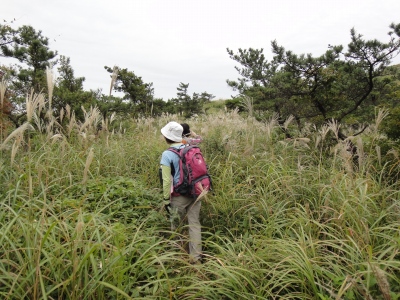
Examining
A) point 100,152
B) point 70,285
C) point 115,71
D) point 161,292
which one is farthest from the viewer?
point 100,152

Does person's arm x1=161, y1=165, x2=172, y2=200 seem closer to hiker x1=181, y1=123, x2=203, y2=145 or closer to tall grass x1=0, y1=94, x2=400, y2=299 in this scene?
tall grass x1=0, y1=94, x2=400, y2=299

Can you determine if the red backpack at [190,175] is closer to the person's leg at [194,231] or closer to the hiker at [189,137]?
the person's leg at [194,231]

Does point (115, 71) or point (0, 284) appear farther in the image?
point (115, 71)

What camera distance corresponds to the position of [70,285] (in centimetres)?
181

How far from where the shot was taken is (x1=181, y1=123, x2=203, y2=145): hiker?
3.59 meters

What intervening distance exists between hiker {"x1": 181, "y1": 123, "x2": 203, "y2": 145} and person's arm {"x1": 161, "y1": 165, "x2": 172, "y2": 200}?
55cm

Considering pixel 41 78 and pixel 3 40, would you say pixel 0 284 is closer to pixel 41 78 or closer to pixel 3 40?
pixel 41 78

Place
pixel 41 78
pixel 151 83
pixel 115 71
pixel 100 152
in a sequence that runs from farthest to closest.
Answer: pixel 151 83 → pixel 41 78 → pixel 100 152 → pixel 115 71

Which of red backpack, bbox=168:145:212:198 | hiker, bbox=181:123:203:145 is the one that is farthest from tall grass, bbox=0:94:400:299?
hiker, bbox=181:123:203:145

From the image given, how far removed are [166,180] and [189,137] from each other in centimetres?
115

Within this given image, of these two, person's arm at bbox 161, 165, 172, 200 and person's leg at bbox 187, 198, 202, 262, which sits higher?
person's arm at bbox 161, 165, 172, 200

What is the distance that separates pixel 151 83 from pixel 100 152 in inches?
290

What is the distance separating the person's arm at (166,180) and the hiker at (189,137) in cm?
55

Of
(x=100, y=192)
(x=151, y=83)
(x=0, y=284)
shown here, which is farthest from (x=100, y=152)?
(x=151, y=83)
